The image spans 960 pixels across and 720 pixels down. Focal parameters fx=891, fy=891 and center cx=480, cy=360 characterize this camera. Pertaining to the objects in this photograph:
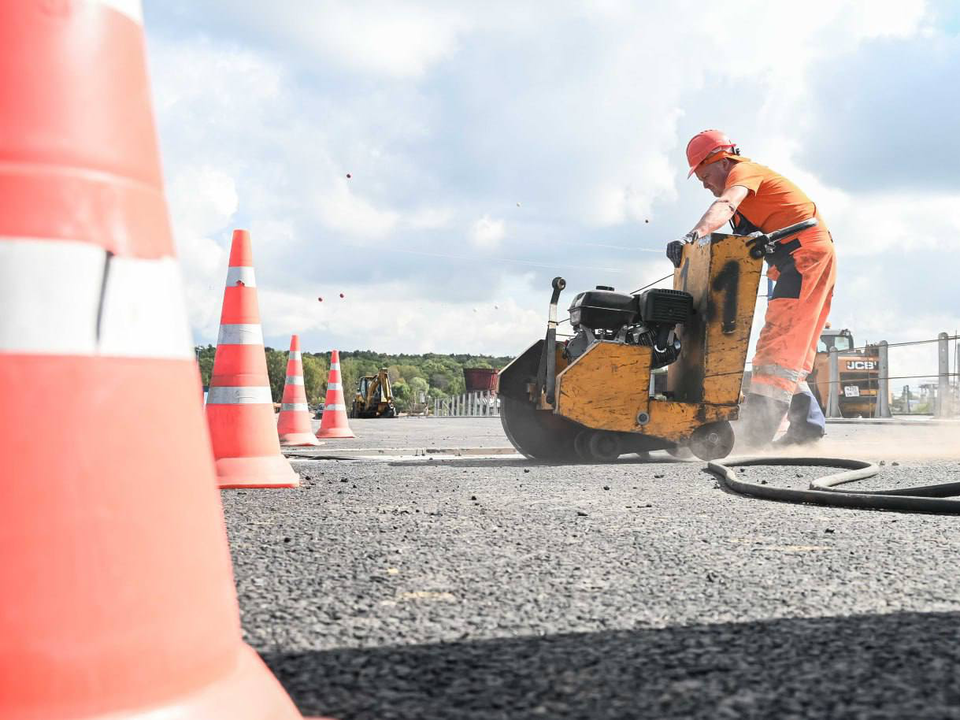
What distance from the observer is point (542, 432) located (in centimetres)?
652

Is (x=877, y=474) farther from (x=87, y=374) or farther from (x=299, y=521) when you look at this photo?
(x=87, y=374)

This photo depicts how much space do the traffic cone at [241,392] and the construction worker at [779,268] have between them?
3.20 m

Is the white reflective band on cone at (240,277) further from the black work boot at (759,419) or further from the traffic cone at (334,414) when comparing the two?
the traffic cone at (334,414)

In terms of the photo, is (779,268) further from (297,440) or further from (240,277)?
(297,440)

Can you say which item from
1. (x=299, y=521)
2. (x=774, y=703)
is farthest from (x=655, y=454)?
(x=774, y=703)

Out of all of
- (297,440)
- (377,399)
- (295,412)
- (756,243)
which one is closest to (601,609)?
(756,243)

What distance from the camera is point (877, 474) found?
16.4ft

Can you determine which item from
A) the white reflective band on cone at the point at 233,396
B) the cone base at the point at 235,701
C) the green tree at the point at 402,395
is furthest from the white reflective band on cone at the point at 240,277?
the green tree at the point at 402,395

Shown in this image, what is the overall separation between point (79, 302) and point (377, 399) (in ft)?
101

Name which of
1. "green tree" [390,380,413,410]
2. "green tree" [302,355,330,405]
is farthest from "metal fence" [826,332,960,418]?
"green tree" [302,355,330,405]

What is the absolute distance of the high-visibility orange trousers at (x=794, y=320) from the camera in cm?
650

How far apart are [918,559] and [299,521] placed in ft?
6.63

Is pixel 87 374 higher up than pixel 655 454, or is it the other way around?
pixel 87 374

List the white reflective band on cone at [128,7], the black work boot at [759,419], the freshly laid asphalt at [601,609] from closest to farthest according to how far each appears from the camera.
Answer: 1. the white reflective band on cone at [128,7]
2. the freshly laid asphalt at [601,609]
3. the black work boot at [759,419]
